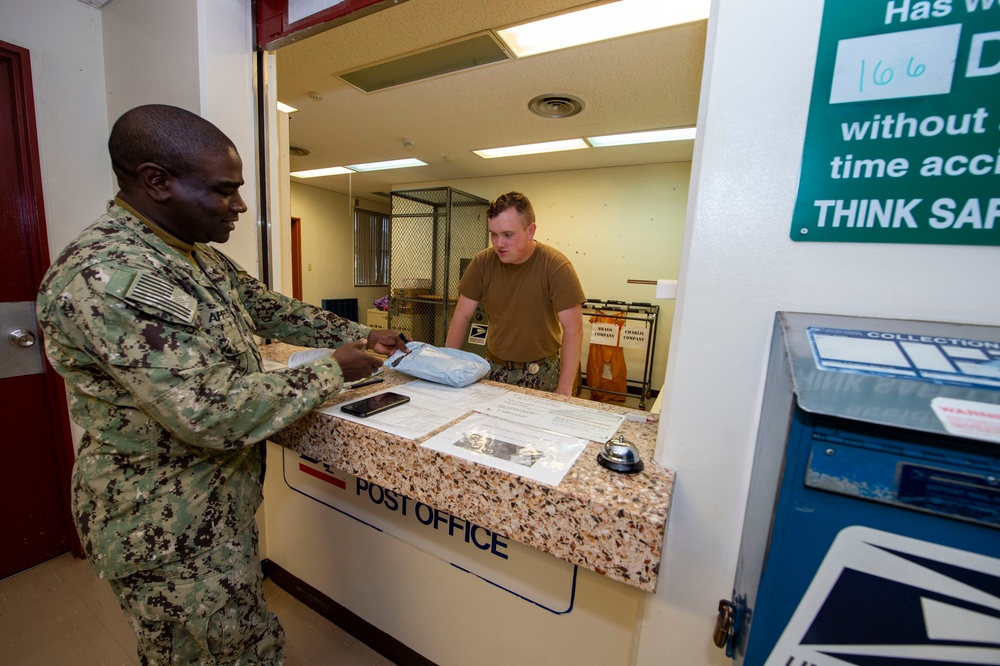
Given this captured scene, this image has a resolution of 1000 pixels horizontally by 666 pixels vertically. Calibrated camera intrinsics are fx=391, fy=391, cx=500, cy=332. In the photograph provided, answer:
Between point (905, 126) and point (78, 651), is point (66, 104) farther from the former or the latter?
point (905, 126)

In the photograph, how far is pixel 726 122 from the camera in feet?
1.98

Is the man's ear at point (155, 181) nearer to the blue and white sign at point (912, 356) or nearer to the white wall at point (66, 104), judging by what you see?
the blue and white sign at point (912, 356)

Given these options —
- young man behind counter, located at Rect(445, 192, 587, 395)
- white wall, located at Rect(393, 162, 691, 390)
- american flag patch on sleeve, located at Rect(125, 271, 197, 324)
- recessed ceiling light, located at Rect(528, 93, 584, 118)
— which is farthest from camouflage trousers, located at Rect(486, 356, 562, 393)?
white wall, located at Rect(393, 162, 691, 390)

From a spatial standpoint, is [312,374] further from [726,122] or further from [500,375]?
[500,375]

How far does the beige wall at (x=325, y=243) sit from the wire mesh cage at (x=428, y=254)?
77.4 inches

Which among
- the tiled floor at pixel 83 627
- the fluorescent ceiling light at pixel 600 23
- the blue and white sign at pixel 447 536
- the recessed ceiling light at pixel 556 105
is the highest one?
the recessed ceiling light at pixel 556 105

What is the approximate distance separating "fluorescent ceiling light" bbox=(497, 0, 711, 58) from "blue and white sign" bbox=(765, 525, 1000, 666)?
1.95m

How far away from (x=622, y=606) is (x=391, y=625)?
87 cm

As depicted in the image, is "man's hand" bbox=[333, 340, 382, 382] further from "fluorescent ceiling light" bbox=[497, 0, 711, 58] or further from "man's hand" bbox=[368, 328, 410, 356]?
"fluorescent ceiling light" bbox=[497, 0, 711, 58]

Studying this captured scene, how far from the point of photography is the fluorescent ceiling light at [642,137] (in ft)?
10.2

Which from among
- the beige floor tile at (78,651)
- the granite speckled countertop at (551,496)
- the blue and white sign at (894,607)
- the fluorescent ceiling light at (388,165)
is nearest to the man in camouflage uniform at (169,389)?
the granite speckled countertop at (551,496)

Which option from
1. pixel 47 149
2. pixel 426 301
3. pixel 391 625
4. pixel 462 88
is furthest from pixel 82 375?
pixel 426 301

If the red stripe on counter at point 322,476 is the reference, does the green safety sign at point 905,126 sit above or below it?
above

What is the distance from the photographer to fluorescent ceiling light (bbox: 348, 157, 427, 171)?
4.34 meters
